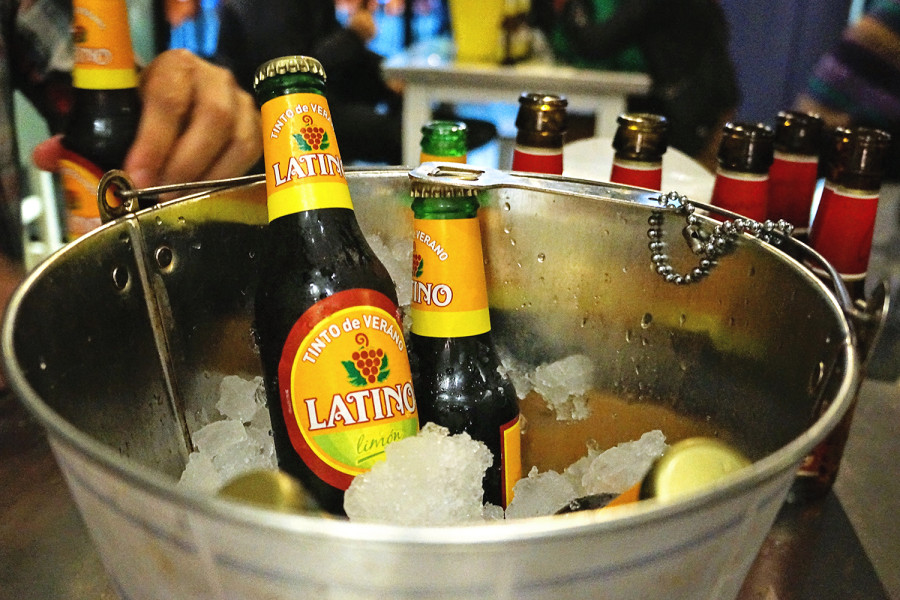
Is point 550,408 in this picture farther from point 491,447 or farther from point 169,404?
point 169,404

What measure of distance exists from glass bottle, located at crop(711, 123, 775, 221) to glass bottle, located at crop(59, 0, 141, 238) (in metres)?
0.56

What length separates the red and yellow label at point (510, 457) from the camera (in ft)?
1.79

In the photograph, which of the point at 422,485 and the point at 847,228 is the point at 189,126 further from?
the point at 847,228

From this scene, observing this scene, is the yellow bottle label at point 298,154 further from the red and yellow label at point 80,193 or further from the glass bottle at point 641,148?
the glass bottle at point 641,148

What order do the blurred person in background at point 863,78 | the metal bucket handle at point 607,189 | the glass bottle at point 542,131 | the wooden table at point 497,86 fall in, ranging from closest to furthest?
the metal bucket handle at point 607,189 → the glass bottle at point 542,131 → the blurred person in background at point 863,78 → the wooden table at point 497,86

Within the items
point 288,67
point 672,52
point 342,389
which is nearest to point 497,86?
point 672,52

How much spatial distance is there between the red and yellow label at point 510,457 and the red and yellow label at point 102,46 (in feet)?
1.51

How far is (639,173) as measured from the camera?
2.24 ft

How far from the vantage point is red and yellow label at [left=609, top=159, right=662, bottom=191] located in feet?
2.24

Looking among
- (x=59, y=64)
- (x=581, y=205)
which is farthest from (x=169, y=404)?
(x=59, y=64)

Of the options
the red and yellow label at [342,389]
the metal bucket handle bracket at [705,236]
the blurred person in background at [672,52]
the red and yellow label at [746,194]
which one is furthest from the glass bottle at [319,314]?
the blurred person in background at [672,52]

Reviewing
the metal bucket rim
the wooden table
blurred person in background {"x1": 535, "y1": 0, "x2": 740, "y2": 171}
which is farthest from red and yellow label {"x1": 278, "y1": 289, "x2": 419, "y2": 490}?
blurred person in background {"x1": 535, "y1": 0, "x2": 740, "y2": 171}

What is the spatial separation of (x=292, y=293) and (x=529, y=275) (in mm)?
205

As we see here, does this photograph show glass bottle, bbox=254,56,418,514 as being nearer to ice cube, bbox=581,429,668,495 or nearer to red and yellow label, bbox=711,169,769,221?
ice cube, bbox=581,429,668,495
